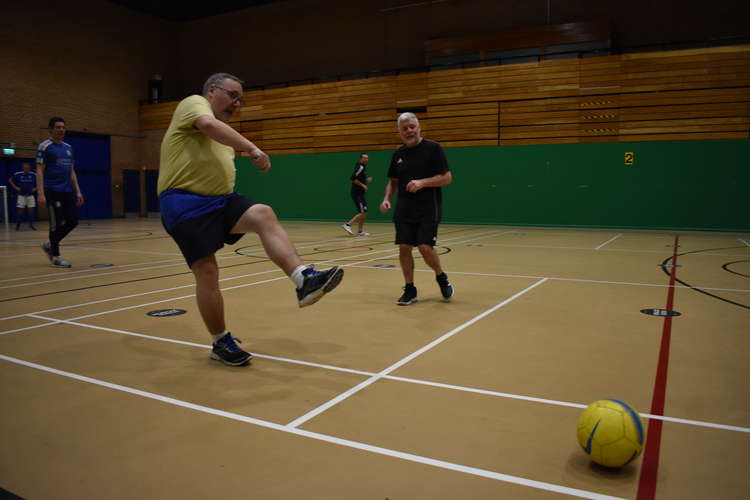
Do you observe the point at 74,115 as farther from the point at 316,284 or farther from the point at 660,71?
the point at 316,284

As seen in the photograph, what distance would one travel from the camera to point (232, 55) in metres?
23.6

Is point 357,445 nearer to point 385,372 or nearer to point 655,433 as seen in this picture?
point 385,372

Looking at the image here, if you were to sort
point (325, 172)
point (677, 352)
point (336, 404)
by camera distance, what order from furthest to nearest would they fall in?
point (325, 172) → point (677, 352) → point (336, 404)

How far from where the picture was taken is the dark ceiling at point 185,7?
22375 mm

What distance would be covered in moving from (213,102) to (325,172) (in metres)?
16.8

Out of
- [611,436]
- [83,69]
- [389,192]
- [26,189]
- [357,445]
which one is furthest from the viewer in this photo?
[83,69]

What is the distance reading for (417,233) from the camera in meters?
5.39

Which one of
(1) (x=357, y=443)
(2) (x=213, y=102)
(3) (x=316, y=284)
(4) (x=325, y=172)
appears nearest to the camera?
(1) (x=357, y=443)

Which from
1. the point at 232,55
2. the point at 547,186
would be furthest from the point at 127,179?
the point at 547,186

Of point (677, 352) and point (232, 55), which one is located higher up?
point (232, 55)

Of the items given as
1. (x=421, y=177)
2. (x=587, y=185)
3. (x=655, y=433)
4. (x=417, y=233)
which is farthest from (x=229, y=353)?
(x=587, y=185)

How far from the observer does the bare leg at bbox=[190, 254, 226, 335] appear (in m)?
3.36

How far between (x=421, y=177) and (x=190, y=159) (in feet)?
8.52

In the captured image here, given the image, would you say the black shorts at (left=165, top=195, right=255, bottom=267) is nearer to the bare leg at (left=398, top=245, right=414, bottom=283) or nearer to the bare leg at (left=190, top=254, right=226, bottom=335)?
the bare leg at (left=190, top=254, right=226, bottom=335)
